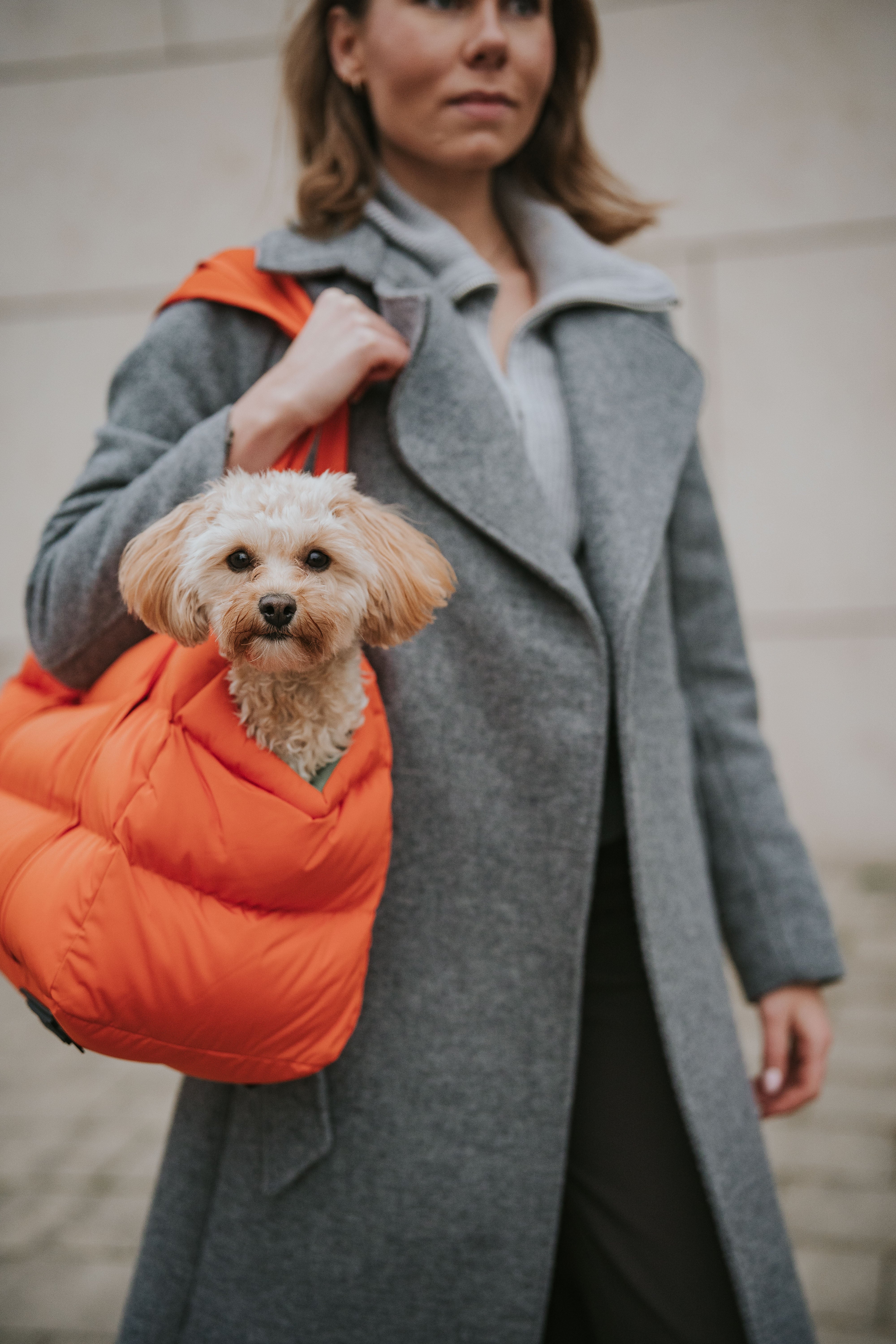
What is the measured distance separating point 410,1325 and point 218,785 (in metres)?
0.73

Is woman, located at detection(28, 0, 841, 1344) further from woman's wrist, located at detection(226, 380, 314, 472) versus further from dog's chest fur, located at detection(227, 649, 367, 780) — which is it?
dog's chest fur, located at detection(227, 649, 367, 780)

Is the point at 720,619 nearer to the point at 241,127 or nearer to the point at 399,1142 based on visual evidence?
the point at 399,1142

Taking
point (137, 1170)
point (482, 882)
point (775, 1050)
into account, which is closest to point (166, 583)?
point (482, 882)

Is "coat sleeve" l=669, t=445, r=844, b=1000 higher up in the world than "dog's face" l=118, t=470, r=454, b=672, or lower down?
lower down

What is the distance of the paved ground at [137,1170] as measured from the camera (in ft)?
5.82

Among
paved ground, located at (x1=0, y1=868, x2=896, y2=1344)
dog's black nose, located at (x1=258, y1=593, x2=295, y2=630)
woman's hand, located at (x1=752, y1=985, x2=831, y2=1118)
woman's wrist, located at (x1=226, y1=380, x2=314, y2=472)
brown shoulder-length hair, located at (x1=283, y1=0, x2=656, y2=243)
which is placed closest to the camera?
dog's black nose, located at (x1=258, y1=593, x2=295, y2=630)

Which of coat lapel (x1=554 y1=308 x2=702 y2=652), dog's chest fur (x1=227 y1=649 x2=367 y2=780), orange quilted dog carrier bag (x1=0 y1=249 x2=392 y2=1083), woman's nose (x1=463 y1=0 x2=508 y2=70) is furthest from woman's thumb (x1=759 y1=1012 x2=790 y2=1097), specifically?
woman's nose (x1=463 y1=0 x2=508 y2=70)

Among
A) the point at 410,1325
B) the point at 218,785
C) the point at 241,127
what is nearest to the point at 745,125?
the point at 241,127

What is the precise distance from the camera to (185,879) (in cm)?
63

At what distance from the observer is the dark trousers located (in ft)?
3.06

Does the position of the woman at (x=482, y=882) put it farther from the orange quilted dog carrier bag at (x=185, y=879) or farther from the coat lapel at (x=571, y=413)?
the orange quilted dog carrier bag at (x=185, y=879)

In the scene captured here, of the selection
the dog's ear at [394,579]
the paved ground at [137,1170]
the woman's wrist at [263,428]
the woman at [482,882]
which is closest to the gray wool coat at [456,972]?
the woman at [482,882]

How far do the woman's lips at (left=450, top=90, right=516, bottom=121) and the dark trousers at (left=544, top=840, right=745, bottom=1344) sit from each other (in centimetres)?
88

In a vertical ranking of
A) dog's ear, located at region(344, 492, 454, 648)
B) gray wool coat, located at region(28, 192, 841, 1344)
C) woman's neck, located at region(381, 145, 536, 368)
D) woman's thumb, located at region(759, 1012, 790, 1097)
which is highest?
woman's neck, located at region(381, 145, 536, 368)
